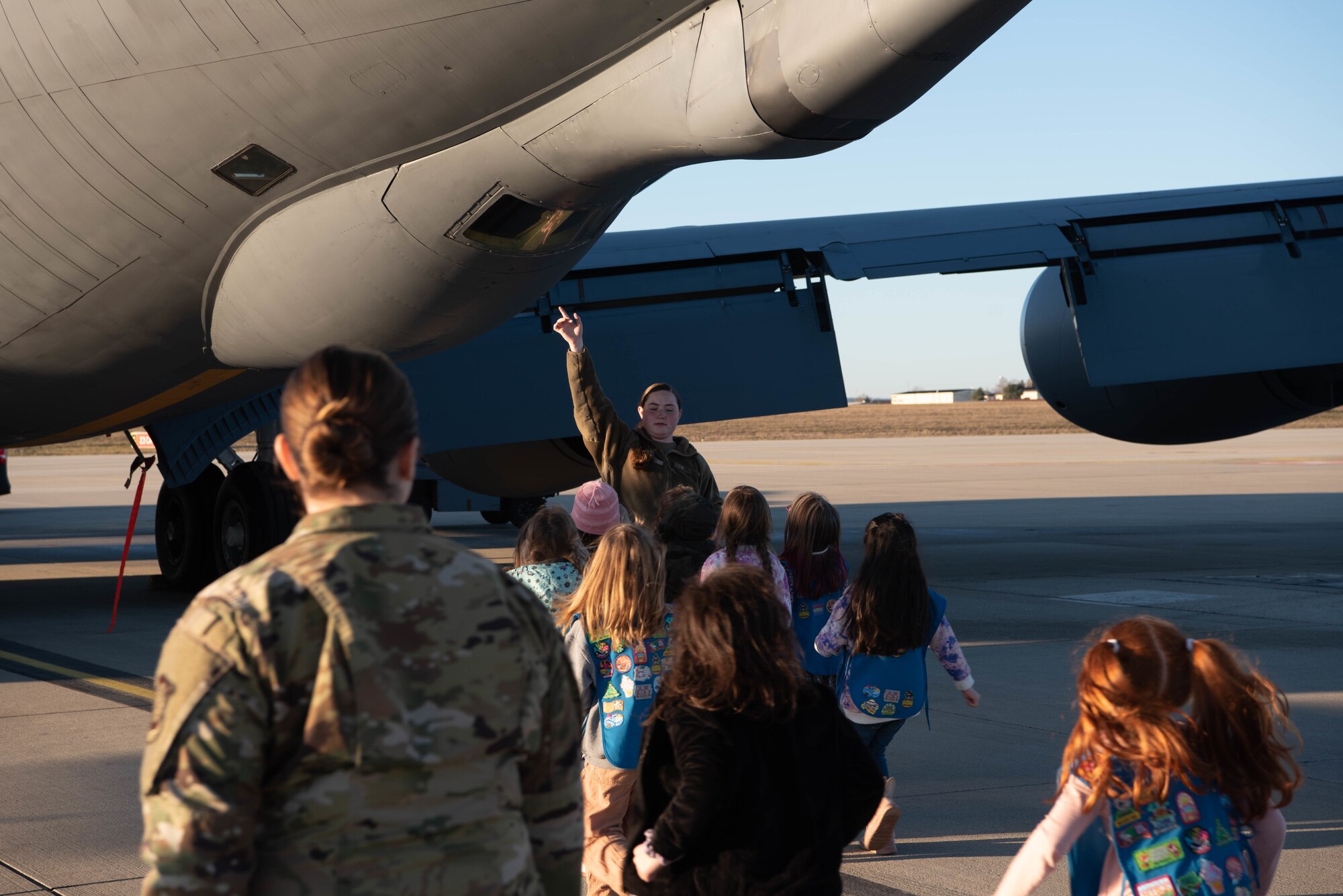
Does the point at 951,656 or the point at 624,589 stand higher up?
the point at 624,589

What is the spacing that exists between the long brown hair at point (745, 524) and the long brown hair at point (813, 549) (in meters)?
0.32

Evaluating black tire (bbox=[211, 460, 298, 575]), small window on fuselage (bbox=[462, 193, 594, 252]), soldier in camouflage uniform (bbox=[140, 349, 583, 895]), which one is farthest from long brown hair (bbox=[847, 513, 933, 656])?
black tire (bbox=[211, 460, 298, 575])

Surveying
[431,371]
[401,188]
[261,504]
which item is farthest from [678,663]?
[261,504]

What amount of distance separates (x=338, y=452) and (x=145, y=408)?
817 cm

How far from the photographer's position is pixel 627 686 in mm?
4746

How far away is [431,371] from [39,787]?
5.79 metres

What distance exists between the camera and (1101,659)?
10.6 ft

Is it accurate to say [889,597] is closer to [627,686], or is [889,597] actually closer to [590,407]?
[627,686]

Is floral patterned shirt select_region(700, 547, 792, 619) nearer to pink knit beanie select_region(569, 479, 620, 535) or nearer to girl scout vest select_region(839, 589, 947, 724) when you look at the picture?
girl scout vest select_region(839, 589, 947, 724)

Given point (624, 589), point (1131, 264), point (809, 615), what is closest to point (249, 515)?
point (809, 615)

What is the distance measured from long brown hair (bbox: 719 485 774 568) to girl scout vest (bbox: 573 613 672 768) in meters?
1.17

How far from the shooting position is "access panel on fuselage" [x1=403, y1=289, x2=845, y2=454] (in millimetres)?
11922

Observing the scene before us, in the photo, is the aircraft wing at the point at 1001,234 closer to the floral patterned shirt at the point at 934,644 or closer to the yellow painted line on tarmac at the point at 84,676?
the yellow painted line on tarmac at the point at 84,676

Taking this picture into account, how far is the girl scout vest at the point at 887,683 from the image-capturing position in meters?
5.61
